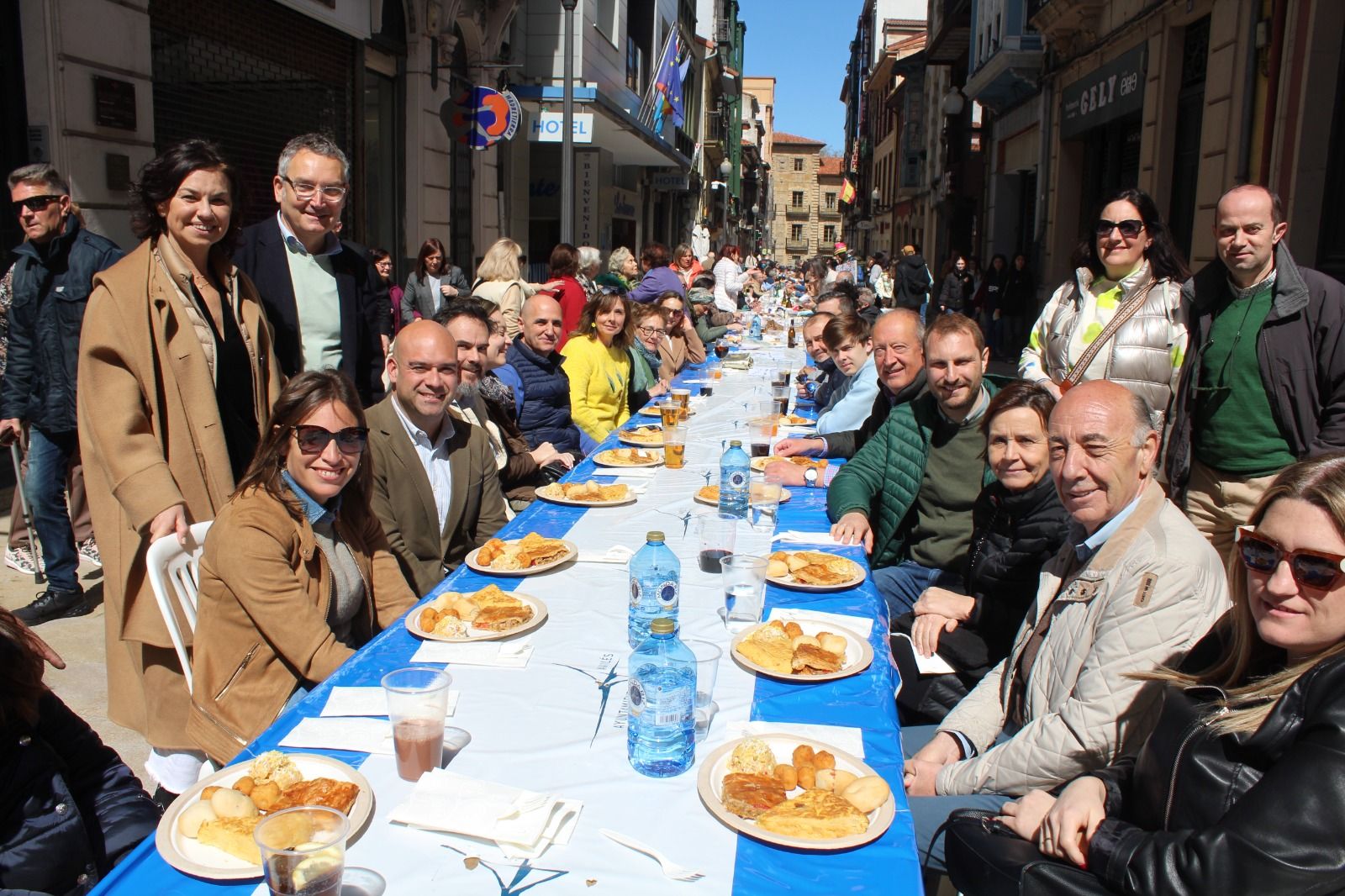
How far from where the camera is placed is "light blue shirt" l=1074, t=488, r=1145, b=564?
2.43 metres

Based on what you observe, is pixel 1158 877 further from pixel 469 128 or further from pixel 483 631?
pixel 469 128

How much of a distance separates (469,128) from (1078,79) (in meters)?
8.66

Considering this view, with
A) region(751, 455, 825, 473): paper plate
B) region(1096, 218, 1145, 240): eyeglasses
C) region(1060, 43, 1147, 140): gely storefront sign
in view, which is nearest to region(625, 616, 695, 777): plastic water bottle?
region(751, 455, 825, 473): paper plate

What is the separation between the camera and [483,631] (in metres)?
2.42

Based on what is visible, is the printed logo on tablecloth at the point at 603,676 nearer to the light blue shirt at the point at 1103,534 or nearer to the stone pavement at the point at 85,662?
the light blue shirt at the point at 1103,534

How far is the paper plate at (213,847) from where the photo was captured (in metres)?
1.48

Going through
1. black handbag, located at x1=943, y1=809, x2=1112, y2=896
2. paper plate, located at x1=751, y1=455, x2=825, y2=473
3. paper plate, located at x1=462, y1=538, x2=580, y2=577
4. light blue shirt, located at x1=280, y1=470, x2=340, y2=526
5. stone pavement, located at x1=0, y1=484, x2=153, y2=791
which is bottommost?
stone pavement, located at x1=0, y1=484, x2=153, y2=791

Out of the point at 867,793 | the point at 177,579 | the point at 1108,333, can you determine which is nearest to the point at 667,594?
the point at 867,793

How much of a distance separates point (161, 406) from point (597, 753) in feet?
6.58

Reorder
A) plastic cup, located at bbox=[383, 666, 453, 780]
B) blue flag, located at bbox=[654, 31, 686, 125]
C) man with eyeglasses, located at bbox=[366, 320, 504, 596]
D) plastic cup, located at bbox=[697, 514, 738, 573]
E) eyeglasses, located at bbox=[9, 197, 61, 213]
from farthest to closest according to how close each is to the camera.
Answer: blue flag, located at bbox=[654, 31, 686, 125], eyeglasses, located at bbox=[9, 197, 61, 213], man with eyeglasses, located at bbox=[366, 320, 504, 596], plastic cup, located at bbox=[697, 514, 738, 573], plastic cup, located at bbox=[383, 666, 453, 780]

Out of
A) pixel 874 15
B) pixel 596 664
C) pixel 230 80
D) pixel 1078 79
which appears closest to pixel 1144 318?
pixel 596 664

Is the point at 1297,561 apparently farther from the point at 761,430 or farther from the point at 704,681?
the point at 761,430

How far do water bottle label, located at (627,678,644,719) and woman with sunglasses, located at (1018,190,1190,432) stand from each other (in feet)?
10.4

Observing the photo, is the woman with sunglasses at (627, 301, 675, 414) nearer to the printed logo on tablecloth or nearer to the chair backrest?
the chair backrest
